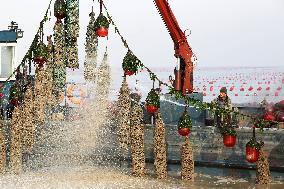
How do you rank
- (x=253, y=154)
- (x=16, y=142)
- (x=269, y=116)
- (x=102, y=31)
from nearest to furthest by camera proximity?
(x=102, y=31) → (x=253, y=154) → (x=16, y=142) → (x=269, y=116)

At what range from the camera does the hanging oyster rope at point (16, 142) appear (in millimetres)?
13023

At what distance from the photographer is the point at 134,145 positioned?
40.7ft

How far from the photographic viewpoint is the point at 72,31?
1150cm

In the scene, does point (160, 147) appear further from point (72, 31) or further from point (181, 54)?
point (181, 54)

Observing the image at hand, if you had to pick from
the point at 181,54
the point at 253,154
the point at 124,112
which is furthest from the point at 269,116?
the point at 124,112

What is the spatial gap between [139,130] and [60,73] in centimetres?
237

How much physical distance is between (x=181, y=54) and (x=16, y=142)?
562cm

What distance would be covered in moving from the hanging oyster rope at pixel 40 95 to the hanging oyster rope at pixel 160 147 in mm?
3339

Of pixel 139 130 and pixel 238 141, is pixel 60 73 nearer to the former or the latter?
pixel 139 130

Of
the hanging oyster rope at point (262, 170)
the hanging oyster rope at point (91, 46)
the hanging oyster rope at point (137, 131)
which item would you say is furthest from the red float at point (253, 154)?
the hanging oyster rope at point (91, 46)

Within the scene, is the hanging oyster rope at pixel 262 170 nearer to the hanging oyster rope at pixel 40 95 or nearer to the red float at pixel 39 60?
the red float at pixel 39 60

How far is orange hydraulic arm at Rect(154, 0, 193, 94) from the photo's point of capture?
49.0ft

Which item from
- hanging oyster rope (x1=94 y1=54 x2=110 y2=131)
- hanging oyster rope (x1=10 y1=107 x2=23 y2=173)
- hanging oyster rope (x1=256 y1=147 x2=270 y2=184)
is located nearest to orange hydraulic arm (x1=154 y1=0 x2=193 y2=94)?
hanging oyster rope (x1=94 y1=54 x2=110 y2=131)

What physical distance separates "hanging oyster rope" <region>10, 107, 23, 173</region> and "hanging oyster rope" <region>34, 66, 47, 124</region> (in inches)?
29.9
